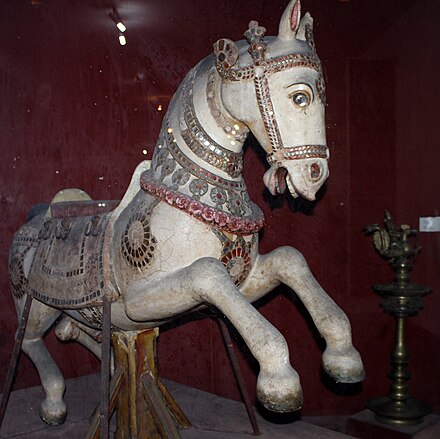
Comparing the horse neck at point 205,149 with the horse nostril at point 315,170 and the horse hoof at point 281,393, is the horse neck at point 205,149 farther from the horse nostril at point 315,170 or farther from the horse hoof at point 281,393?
the horse hoof at point 281,393

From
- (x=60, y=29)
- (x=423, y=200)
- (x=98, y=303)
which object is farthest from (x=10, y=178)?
(x=423, y=200)

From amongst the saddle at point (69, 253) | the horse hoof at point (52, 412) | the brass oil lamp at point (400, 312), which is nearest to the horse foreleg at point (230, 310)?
the saddle at point (69, 253)

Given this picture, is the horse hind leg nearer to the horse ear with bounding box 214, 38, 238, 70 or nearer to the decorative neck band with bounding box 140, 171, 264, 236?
the decorative neck band with bounding box 140, 171, 264, 236

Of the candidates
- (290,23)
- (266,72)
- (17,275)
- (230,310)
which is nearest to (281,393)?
(230,310)

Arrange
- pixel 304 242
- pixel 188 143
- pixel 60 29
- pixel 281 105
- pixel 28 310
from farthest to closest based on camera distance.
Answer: pixel 304 242 < pixel 60 29 < pixel 28 310 < pixel 188 143 < pixel 281 105

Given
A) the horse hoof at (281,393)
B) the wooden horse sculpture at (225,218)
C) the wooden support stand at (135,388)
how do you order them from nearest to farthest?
the horse hoof at (281,393)
the wooden horse sculpture at (225,218)
the wooden support stand at (135,388)

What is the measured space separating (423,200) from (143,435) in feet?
4.52

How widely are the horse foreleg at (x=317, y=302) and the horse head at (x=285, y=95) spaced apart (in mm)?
213

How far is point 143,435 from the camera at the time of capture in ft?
5.46

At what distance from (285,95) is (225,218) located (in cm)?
29

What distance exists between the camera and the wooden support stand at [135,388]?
5.45 ft

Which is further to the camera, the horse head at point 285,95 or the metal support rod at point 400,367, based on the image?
the metal support rod at point 400,367

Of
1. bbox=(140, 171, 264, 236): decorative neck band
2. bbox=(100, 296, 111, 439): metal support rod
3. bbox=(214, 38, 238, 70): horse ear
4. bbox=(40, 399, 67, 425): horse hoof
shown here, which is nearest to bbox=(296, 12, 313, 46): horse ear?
bbox=(214, 38, 238, 70): horse ear

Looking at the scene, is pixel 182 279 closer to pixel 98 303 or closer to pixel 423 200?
pixel 98 303
